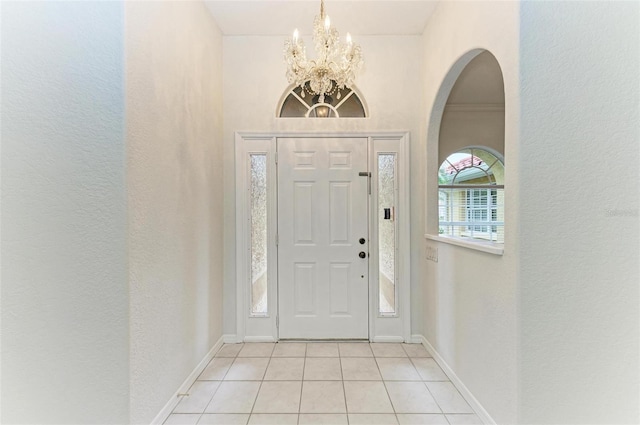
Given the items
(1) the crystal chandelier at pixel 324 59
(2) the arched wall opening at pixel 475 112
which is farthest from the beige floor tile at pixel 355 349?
(1) the crystal chandelier at pixel 324 59

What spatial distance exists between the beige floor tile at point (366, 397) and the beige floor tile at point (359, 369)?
0.07 m

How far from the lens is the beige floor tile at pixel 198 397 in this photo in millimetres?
1855

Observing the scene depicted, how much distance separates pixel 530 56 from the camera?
4.69ft

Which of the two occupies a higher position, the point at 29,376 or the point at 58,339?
the point at 58,339

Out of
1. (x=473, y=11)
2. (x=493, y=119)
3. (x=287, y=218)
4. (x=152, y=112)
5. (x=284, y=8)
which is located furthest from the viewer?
(x=493, y=119)

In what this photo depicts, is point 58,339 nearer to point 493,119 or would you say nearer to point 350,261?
point 350,261

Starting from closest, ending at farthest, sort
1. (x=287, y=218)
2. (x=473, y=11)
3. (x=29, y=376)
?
(x=29, y=376) < (x=473, y=11) < (x=287, y=218)

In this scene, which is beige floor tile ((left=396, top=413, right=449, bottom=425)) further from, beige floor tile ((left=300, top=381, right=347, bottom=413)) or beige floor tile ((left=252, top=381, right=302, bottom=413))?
beige floor tile ((left=252, top=381, right=302, bottom=413))

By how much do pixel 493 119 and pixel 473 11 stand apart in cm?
296

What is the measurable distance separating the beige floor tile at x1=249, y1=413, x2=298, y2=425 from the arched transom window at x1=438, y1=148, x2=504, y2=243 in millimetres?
3591

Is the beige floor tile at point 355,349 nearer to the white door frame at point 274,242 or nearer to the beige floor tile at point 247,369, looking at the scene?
the white door frame at point 274,242

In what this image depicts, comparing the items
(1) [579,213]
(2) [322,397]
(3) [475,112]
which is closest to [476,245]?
(1) [579,213]

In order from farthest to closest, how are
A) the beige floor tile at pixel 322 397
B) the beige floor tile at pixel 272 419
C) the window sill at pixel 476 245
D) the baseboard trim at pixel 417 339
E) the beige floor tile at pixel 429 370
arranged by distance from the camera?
the baseboard trim at pixel 417 339 → the beige floor tile at pixel 429 370 → the beige floor tile at pixel 322 397 → the beige floor tile at pixel 272 419 → the window sill at pixel 476 245

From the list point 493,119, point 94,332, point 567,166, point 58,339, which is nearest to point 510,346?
point 567,166
